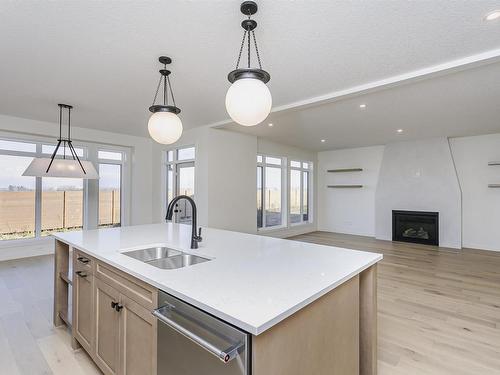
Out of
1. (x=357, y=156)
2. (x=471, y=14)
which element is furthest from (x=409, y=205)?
(x=471, y=14)

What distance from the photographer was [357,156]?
7.93 m

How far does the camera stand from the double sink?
1.95 meters

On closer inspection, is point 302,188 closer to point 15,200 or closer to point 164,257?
point 164,257

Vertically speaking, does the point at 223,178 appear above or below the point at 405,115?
below

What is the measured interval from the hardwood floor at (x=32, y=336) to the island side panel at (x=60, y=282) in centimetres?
15

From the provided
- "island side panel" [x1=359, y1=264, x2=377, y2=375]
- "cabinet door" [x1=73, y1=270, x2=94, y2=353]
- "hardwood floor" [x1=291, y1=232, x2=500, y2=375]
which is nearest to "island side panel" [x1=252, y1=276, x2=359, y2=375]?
"island side panel" [x1=359, y1=264, x2=377, y2=375]

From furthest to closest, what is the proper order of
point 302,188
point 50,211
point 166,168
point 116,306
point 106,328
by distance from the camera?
point 302,188
point 166,168
point 50,211
point 106,328
point 116,306

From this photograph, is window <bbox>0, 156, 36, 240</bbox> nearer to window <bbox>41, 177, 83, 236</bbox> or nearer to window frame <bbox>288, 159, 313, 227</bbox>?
window <bbox>41, 177, 83, 236</bbox>

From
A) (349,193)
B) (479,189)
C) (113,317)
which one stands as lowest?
(113,317)

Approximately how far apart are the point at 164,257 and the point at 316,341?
52.5 inches

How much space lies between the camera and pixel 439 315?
2.83 meters

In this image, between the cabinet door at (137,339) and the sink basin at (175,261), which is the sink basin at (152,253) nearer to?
the sink basin at (175,261)

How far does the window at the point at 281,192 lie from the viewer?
700cm

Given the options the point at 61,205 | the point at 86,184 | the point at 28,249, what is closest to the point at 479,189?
the point at 86,184
